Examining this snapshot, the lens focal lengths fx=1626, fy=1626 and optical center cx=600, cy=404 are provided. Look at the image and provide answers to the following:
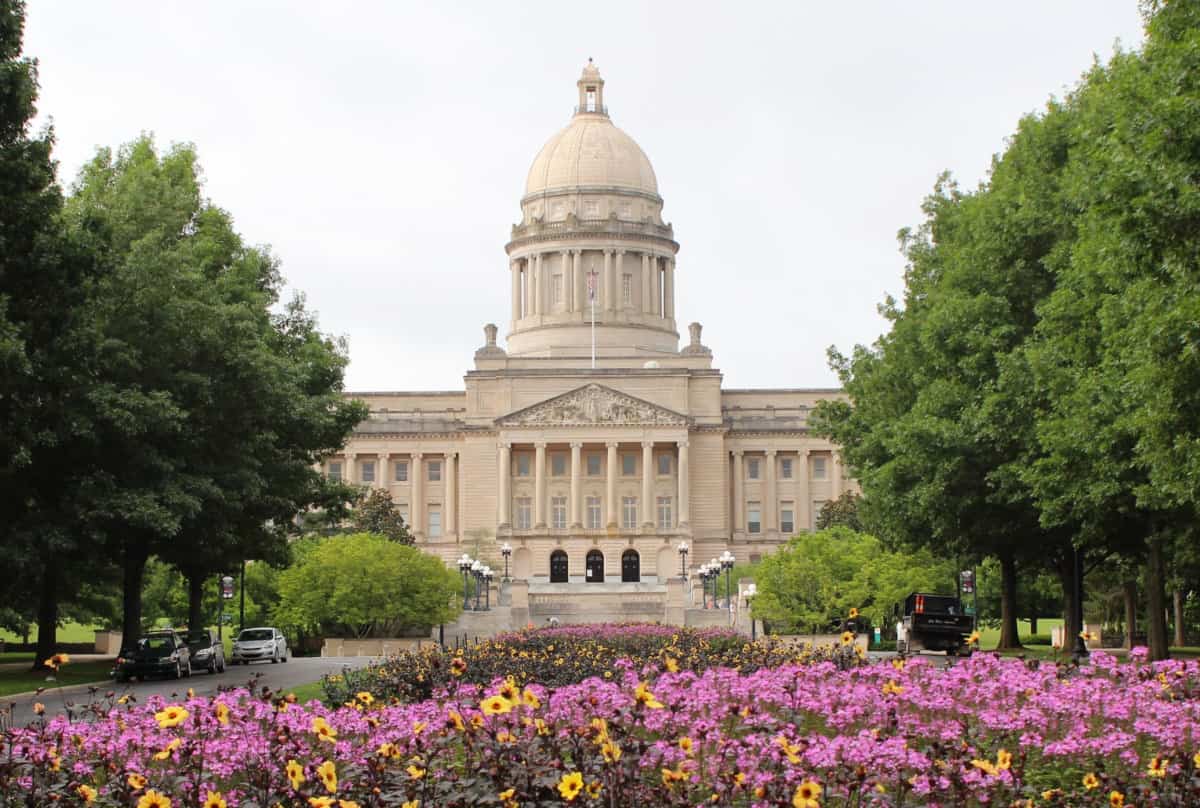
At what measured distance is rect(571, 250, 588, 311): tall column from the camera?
131250 mm

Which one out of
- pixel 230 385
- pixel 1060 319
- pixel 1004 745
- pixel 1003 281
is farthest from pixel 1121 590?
pixel 1004 745

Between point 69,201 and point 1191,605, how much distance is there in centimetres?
4703

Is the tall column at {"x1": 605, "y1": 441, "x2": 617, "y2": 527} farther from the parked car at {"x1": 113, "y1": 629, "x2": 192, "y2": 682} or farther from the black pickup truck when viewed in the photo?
the parked car at {"x1": 113, "y1": 629, "x2": 192, "y2": 682}

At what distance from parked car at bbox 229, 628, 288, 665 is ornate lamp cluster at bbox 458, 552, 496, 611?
1701 cm

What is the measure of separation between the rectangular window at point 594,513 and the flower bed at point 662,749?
9973cm

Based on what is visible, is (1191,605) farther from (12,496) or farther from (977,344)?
(12,496)

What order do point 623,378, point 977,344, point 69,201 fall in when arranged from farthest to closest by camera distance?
point 623,378, point 69,201, point 977,344

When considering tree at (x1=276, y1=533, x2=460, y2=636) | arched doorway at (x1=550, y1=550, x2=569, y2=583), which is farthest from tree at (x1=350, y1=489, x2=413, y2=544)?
tree at (x1=276, y1=533, x2=460, y2=636)

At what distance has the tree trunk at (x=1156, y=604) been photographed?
1483 inches

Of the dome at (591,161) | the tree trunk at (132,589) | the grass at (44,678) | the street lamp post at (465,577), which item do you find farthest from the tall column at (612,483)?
the tree trunk at (132,589)

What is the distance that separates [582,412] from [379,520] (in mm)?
24119

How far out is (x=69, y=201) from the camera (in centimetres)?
4441

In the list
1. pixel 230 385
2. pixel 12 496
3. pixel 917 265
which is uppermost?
pixel 917 265

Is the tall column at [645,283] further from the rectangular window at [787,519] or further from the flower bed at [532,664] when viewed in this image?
the flower bed at [532,664]
